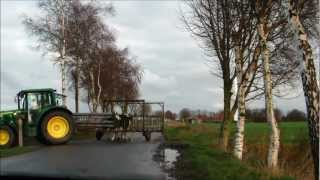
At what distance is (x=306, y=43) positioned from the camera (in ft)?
51.3

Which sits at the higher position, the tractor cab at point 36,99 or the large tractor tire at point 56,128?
the tractor cab at point 36,99

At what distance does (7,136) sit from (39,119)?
1798 millimetres

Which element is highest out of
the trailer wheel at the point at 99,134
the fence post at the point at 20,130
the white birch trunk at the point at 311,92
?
the white birch trunk at the point at 311,92

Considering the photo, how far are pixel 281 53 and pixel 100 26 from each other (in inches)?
840

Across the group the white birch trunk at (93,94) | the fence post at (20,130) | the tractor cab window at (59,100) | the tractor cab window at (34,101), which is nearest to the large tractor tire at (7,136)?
the fence post at (20,130)

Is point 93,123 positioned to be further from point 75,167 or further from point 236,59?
point 75,167

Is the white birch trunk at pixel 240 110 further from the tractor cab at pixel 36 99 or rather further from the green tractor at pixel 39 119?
the tractor cab at pixel 36 99

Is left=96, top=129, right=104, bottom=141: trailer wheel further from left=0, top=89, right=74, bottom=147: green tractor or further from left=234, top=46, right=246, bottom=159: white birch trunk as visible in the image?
left=234, top=46, right=246, bottom=159: white birch trunk

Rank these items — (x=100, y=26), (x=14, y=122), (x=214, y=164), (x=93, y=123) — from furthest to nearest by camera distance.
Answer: (x=100, y=26) < (x=93, y=123) < (x=14, y=122) < (x=214, y=164)

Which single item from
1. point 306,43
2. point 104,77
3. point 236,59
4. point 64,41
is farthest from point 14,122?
point 104,77

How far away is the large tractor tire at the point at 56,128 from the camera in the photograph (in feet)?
80.6

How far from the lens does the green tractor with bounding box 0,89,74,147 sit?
973 inches

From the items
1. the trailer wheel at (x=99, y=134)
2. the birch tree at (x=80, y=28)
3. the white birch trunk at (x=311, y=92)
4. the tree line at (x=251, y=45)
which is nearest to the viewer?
the white birch trunk at (x=311, y=92)

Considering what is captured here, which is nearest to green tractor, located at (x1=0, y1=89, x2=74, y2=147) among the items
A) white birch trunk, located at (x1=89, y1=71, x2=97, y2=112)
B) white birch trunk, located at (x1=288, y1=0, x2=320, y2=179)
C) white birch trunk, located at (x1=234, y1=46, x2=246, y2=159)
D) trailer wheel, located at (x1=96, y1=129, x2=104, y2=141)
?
trailer wheel, located at (x1=96, y1=129, x2=104, y2=141)
